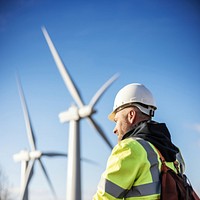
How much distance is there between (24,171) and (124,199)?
2966cm

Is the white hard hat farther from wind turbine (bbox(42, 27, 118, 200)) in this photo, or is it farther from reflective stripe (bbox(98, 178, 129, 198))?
wind turbine (bbox(42, 27, 118, 200))

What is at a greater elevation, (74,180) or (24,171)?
(24,171)

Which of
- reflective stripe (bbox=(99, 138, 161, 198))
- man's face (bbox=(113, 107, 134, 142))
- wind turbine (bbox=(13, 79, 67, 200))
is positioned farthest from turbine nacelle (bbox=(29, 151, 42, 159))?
reflective stripe (bbox=(99, 138, 161, 198))

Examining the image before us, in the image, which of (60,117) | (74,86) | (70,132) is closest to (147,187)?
(74,86)

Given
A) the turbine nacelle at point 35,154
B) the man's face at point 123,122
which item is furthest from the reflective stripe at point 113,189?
the turbine nacelle at point 35,154

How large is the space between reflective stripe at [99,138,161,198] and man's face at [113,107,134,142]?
0.40 m

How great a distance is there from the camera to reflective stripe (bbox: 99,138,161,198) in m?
2.88

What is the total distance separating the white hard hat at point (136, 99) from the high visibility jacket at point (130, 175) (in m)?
0.64

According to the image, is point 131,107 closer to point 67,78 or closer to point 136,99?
point 136,99

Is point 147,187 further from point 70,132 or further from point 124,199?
point 70,132

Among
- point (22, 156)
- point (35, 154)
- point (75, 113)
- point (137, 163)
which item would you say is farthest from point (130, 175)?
point (22, 156)

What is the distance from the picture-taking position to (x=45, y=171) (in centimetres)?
2652

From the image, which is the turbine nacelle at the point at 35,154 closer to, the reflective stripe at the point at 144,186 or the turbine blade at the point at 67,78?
the turbine blade at the point at 67,78

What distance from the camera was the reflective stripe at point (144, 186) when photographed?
2877 millimetres
